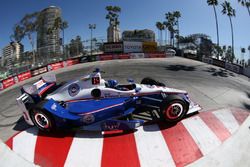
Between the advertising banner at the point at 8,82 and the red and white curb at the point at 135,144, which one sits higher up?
the advertising banner at the point at 8,82

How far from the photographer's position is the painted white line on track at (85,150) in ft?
14.9

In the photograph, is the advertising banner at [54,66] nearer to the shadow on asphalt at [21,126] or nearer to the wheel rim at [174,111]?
the shadow on asphalt at [21,126]

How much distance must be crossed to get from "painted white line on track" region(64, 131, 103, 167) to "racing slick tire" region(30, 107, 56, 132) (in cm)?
82

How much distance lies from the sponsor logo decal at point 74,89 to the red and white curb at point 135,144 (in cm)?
127

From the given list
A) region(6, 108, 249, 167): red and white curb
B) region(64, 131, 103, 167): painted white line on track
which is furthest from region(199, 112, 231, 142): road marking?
region(64, 131, 103, 167): painted white line on track

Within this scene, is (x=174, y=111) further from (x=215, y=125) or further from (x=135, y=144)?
(x=135, y=144)

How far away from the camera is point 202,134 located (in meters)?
5.27

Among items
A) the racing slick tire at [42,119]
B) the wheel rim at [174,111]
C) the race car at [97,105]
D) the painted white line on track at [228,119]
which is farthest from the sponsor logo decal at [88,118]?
the painted white line on track at [228,119]

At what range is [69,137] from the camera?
5.56 meters

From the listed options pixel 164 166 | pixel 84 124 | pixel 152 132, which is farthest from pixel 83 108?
pixel 164 166

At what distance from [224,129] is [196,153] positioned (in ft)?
4.71

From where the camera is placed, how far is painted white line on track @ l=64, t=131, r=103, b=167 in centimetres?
454

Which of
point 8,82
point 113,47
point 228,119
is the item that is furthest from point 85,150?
point 113,47

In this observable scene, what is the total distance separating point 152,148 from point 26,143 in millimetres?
3346
